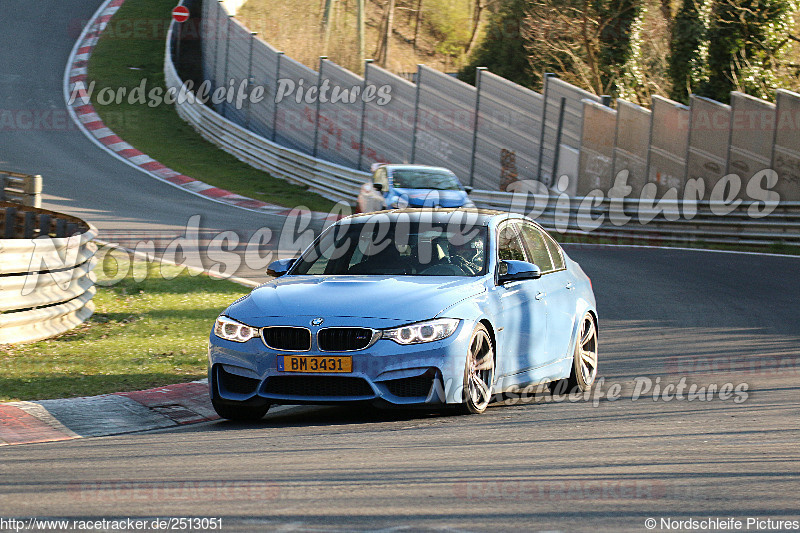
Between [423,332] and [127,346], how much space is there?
455 centimetres

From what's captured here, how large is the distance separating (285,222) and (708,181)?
30.1 feet

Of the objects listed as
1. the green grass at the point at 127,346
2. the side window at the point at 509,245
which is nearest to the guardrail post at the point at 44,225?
the green grass at the point at 127,346

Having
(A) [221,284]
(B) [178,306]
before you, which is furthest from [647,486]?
(A) [221,284]

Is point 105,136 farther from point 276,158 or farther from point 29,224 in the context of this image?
point 29,224

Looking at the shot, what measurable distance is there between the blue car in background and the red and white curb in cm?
345

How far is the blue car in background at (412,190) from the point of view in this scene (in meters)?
20.9

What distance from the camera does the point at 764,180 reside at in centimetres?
2223

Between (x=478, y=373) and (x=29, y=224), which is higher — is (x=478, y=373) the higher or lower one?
the higher one

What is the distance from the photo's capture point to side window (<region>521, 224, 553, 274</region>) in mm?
9148

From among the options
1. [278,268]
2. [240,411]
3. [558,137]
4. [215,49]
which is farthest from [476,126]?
[240,411]

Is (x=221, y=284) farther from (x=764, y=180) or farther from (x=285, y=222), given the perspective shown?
(x=764, y=180)

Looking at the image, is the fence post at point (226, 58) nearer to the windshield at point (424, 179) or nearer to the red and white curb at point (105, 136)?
the red and white curb at point (105, 136)

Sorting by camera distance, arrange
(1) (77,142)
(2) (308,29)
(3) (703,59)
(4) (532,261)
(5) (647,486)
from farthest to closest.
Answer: (2) (308,29) → (1) (77,142) → (3) (703,59) → (4) (532,261) → (5) (647,486)

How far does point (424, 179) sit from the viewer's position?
21.9 meters
